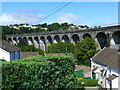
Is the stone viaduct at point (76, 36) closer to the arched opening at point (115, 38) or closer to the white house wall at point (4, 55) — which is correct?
the arched opening at point (115, 38)

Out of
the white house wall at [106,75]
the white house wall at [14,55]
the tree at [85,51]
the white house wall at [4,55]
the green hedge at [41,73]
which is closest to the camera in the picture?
the green hedge at [41,73]

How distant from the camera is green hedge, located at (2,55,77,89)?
282 inches

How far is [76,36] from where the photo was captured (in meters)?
49.0

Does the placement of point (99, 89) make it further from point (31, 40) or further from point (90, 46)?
point (31, 40)

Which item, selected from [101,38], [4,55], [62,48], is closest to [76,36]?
[62,48]

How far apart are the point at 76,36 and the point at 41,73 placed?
4180 centimetres

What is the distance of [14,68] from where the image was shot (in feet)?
23.7

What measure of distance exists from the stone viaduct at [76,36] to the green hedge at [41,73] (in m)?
27.5

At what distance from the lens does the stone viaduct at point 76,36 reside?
36156 millimetres

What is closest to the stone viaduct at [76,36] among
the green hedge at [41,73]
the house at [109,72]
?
the house at [109,72]

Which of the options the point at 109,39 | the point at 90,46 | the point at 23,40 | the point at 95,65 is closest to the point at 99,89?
the point at 95,65

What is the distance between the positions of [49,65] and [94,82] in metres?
8.86

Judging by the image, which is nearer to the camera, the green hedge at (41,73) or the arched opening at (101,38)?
the green hedge at (41,73)

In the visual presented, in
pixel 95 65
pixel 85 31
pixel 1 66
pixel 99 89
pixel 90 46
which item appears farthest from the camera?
pixel 85 31
